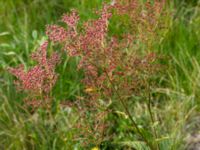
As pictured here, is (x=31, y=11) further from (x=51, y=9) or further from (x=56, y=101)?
(x=56, y=101)

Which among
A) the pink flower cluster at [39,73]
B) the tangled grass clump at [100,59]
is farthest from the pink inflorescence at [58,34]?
the pink flower cluster at [39,73]

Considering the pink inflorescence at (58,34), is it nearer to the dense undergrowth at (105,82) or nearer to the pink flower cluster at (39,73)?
the dense undergrowth at (105,82)

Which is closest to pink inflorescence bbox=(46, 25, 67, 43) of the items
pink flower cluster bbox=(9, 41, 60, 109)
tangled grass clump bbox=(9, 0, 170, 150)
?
tangled grass clump bbox=(9, 0, 170, 150)

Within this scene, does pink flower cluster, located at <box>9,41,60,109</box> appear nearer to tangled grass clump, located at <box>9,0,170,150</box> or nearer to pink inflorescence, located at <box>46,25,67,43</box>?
tangled grass clump, located at <box>9,0,170,150</box>

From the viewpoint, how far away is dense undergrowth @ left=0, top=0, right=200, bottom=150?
234cm

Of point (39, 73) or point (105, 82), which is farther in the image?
point (105, 82)

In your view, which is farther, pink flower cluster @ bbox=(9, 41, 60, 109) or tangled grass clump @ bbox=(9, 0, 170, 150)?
pink flower cluster @ bbox=(9, 41, 60, 109)

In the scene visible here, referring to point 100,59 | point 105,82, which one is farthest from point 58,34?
point 105,82

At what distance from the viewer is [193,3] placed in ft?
13.7

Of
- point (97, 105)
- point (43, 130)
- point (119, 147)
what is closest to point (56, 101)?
point (43, 130)

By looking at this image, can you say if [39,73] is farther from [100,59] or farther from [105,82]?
[105,82]

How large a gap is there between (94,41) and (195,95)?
1.34m

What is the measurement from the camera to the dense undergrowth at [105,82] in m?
2.34

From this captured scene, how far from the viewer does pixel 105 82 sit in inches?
102
